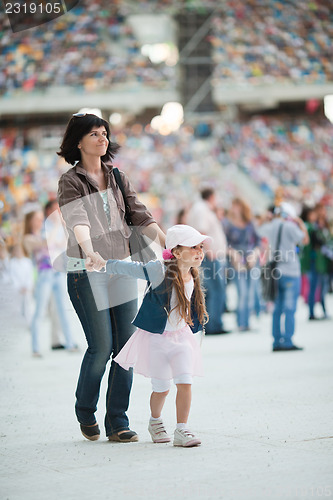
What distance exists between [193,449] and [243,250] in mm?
6918

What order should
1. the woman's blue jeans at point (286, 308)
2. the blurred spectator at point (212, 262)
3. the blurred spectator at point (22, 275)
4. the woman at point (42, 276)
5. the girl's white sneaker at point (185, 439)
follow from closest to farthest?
the girl's white sneaker at point (185, 439) → the woman's blue jeans at point (286, 308) → the woman at point (42, 276) → the blurred spectator at point (22, 275) → the blurred spectator at point (212, 262)

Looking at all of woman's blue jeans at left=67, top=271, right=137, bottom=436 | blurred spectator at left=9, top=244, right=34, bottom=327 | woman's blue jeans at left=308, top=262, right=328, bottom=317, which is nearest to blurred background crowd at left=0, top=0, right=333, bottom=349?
woman's blue jeans at left=308, top=262, right=328, bottom=317

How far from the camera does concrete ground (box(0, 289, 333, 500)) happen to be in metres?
3.19

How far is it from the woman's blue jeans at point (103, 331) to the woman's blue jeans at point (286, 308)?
415 cm

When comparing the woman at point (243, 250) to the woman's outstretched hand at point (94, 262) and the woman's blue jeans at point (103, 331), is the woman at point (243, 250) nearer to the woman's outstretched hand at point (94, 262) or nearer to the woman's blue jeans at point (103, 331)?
the woman's blue jeans at point (103, 331)

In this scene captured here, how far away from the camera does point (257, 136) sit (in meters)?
30.3

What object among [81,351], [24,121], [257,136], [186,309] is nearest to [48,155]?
[24,121]

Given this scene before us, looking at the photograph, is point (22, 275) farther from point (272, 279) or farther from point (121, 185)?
point (121, 185)

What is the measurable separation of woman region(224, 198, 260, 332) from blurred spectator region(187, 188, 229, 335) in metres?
0.40

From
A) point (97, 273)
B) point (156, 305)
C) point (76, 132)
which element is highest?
point (76, 132)

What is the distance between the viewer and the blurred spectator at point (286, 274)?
322 inches

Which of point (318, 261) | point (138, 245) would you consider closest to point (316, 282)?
point (318, 261)

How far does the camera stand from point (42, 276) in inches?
349

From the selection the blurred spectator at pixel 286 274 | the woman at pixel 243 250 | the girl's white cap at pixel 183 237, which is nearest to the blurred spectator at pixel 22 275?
the woman at pixel 243 250
